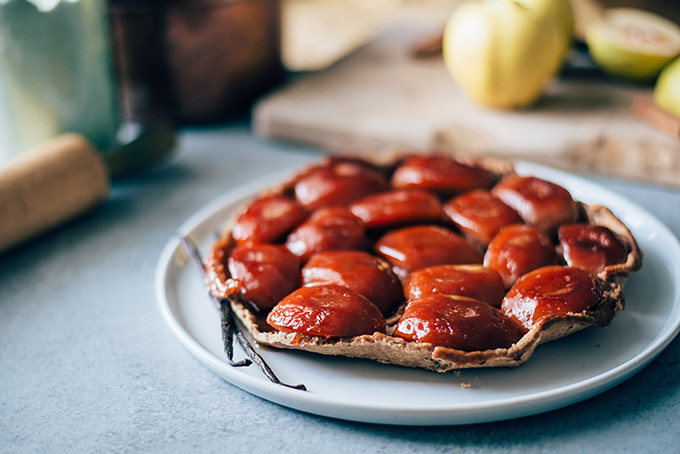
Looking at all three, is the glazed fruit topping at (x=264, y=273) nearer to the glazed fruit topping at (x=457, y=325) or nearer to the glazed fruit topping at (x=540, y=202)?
the glazed fruit topping at (x=457, y=325)

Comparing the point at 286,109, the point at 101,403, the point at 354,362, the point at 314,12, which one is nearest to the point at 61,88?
the point at 286,109

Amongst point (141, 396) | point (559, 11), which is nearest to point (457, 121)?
point (559, 11)

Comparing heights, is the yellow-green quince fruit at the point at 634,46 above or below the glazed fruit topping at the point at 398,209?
above

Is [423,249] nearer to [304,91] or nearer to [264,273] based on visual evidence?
[264,273]

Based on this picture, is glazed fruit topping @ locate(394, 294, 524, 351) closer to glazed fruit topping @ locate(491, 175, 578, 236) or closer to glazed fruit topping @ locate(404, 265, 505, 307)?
glazed fruit topping @ locate(404, 265, 505, 307)

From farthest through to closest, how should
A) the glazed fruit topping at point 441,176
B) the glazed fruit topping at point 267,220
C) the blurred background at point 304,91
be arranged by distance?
the blurred background at point 304,91, the glazed fruit topping at point 441,176, the glazed fruit topping at point 267,220

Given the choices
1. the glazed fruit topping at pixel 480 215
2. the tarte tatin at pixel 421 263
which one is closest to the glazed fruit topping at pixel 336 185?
the tarte tatin at pixel 421 263

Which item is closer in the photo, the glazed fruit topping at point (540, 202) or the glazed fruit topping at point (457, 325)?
the glazed fruit topping at point (457, 325)
